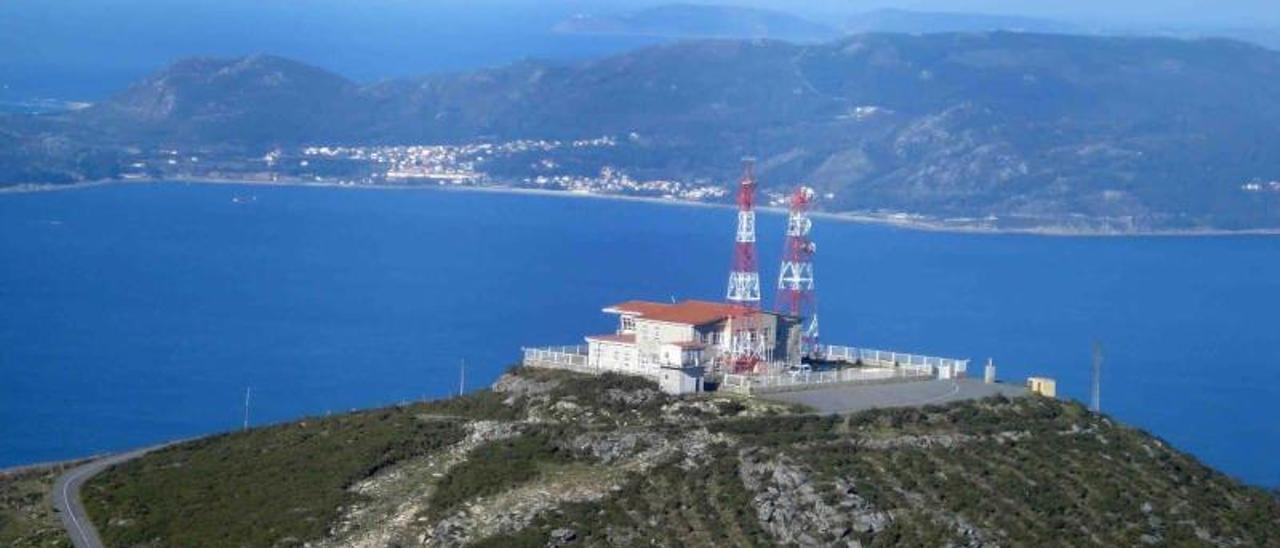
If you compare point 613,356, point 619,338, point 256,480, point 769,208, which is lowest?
point 769,208

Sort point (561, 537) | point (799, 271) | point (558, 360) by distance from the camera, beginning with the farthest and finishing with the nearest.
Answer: point (799, 271) → point (558, 360) → point (561, 537)

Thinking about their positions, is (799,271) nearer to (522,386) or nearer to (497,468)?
(522,386)

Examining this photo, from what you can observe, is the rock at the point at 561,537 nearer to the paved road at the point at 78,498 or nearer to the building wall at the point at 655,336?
the paved road at the point at 78,498

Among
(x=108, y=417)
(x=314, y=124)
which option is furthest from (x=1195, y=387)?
(x=314, y=124)

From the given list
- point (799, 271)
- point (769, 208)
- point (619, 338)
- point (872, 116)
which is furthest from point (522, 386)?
point (872, 116)

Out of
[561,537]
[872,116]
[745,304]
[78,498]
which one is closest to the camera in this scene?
[561,537]

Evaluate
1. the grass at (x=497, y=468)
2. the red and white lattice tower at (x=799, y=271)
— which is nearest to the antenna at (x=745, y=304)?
A: the red and white lattice tower at (x=799, y=271)
